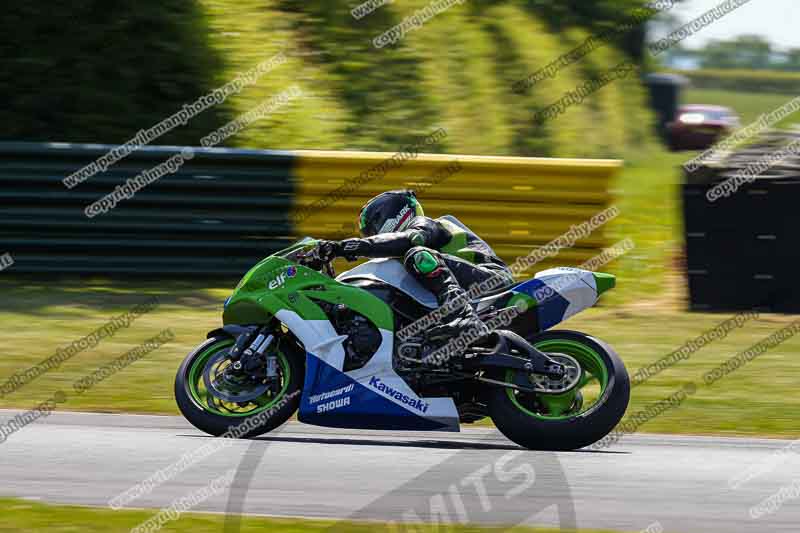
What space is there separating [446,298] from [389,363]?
52 cm

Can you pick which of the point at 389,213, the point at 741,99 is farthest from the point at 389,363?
the point at 741,99

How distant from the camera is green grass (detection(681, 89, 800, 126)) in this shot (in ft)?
170

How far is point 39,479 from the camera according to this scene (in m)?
7.01

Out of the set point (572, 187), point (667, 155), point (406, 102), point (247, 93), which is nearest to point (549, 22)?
point (667, 155)

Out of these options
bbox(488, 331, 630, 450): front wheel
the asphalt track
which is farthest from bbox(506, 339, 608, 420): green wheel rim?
the asphalt track

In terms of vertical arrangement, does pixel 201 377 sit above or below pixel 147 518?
below

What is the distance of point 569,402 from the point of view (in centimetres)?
775

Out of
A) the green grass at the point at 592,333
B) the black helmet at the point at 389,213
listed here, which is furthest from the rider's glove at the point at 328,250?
the green grass at the point at 592,333

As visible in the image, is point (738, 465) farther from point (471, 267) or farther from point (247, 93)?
point (247, 93)

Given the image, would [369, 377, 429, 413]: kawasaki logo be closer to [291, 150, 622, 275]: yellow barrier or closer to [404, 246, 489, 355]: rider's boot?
[404, 246, 489, 355]: rider's boot

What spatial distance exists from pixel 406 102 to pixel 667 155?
13046 mm

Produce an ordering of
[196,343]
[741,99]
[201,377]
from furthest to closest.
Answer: [741,99]
[196,343]
[201,377]

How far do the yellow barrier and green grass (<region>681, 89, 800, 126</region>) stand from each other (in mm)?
35712

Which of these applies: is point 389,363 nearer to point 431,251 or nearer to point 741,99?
point 431,251
